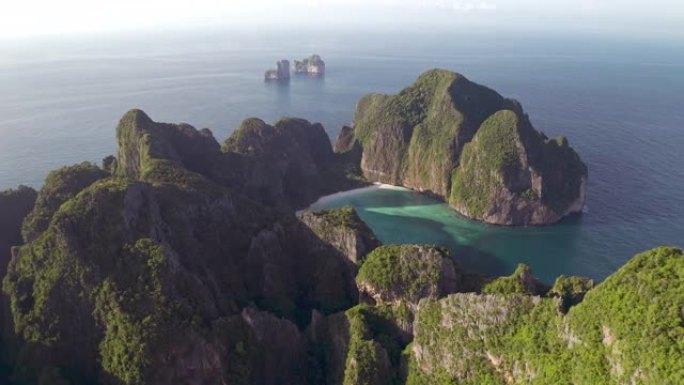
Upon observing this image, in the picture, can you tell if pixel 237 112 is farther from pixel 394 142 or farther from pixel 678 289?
pixel 678 289

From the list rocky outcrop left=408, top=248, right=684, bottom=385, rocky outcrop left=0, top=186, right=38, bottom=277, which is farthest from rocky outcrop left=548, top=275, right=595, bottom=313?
rocky outcrop left=0, top=186, right=38, bottom=277

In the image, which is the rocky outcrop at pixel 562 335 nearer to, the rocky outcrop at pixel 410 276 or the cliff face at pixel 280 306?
the cliff face at pixel 280 306

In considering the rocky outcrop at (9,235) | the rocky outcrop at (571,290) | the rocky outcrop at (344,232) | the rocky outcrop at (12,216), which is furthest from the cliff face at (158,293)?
the rocky outcrop at (571,290)

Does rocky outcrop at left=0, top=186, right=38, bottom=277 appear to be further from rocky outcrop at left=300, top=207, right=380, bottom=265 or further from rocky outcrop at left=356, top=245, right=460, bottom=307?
rocky outcrop at left=356, top=245, right=460, bottom=307

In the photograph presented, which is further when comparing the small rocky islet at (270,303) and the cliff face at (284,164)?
the cliff face at (284,164)

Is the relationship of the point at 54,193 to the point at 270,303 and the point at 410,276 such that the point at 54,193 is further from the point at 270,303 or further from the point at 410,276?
the point at 410,276

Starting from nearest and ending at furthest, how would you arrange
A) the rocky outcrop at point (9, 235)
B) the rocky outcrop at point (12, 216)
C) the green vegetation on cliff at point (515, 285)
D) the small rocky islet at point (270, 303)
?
the small rocky islet at point (270, 303) < the green vegetation on cliff at point (515, 285) < the rocky outcrop at point (9, 235) < the rocky outcrop at point (12, 216)

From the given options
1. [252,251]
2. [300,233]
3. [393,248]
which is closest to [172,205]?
[252,251]

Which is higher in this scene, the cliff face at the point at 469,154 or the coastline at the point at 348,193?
the cliff face at the point at 469,154
